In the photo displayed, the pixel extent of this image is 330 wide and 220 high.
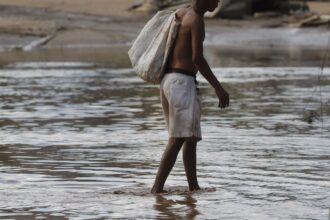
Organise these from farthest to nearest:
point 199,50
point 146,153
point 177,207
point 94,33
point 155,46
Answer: point 94,33 < point 146,153 < point 155,46 < point 199,50 < point 177,207

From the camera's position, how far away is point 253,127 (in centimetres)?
1317

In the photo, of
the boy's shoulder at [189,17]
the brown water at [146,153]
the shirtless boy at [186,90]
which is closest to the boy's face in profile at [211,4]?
the shirtless boy at [186,90]

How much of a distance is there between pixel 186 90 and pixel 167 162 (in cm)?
58

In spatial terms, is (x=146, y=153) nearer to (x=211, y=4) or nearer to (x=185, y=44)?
(x=185, y=44)

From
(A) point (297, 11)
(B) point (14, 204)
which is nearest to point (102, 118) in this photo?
(B) point (14, 204)

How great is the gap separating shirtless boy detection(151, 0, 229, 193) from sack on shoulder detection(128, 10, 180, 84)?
6 centimetres

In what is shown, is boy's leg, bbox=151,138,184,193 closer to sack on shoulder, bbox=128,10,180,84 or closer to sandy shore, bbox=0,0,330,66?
sack on shoulder, bbox=128,10,180,84

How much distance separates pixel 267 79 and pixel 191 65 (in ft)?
37.2

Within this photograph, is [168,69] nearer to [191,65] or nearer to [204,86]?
[191,65]

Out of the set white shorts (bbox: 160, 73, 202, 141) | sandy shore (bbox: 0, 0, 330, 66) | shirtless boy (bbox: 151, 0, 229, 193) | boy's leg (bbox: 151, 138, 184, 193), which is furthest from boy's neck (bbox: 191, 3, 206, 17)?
sandy shore (bbox: 0, 0, 330, 66)

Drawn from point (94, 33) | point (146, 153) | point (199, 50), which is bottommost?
point (94, 33)

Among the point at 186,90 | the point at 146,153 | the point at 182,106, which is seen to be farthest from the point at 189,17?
the point at 146,153

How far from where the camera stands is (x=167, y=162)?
896 centimetres

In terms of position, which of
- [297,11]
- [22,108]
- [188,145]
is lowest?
[297,11]
